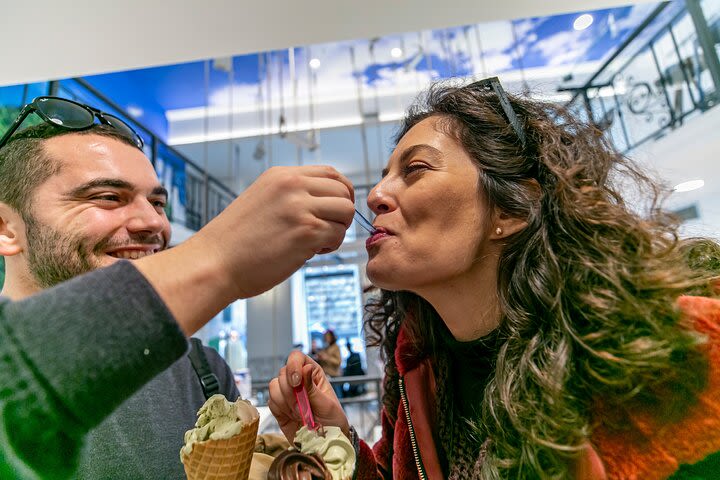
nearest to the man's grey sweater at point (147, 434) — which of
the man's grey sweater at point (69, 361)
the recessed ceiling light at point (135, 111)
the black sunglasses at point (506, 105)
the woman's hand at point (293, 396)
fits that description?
the woman's hand at point (293, 396)

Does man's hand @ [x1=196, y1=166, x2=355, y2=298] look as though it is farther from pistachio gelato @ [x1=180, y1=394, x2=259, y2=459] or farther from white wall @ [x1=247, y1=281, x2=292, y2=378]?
white wall @ [x1=247, y1=281, x2=292, y2=378]

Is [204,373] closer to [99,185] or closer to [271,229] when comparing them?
[99,185]

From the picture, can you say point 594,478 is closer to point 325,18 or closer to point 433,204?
point 433,204

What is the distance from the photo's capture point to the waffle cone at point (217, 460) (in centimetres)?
81

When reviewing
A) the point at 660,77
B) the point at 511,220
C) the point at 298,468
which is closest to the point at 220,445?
the point at 298,468

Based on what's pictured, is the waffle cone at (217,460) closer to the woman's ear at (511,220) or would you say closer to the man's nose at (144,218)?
the man's nose at (144,218)

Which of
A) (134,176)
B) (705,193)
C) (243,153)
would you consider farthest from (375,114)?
(134,176)

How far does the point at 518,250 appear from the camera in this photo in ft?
3.92

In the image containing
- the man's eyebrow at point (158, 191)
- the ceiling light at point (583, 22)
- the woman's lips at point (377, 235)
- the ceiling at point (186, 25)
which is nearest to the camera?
the woman's lips at point (377, 235)

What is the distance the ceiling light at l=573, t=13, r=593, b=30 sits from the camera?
16.2 feet

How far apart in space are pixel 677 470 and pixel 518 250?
2.01 ft

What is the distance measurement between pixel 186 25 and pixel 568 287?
2252mm

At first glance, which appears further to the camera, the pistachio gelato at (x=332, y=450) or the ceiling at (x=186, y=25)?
the ceiling at (x=186, y=25)

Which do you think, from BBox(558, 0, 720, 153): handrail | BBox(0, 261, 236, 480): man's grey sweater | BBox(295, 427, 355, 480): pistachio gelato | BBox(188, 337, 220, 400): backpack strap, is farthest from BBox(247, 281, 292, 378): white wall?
BBox(0, 261, 236, 480): man's grey sweater
